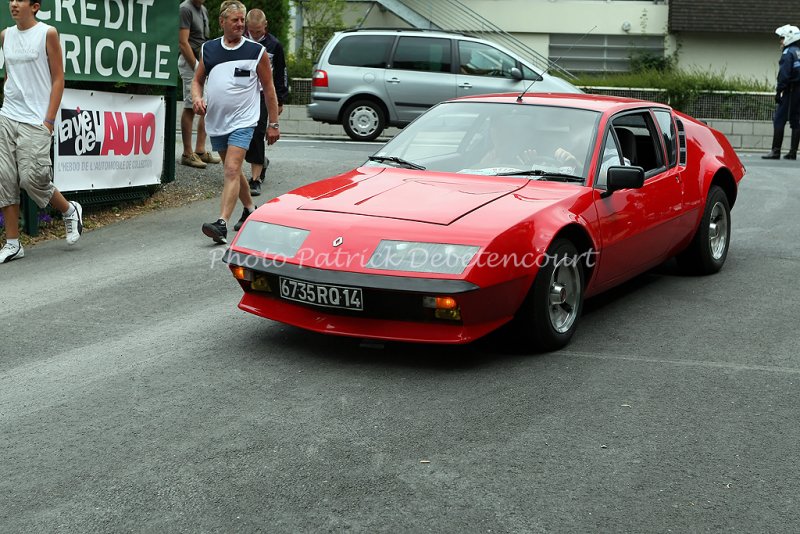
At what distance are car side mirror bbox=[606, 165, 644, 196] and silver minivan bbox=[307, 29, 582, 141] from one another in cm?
1216

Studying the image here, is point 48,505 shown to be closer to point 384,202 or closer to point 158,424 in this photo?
point 158,424

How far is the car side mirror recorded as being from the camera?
20.1ft

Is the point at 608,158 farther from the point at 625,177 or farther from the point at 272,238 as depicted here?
the point at 272,238

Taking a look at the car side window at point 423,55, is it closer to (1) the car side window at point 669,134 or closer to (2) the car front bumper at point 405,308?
(1) the car side window at point 669,134

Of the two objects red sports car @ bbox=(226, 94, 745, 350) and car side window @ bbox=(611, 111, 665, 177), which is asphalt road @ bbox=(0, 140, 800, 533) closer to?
red sports car @ bbox=(226, 94, 745, 350)

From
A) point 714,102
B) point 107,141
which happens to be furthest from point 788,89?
point 107,141

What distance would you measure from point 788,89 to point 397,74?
6.17 metres

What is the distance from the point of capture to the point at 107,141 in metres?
9.98

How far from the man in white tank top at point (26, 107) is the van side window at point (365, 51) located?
10.6m

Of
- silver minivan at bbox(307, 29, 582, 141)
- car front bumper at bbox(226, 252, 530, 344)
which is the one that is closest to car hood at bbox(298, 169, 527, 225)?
car front bumper at bbox(226, 252, 530, 344)

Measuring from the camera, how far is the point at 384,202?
19.2 ft

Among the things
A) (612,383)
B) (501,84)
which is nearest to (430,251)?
(612,383)

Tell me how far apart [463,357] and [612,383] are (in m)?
0.79

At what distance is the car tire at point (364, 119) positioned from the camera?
60.9ft
